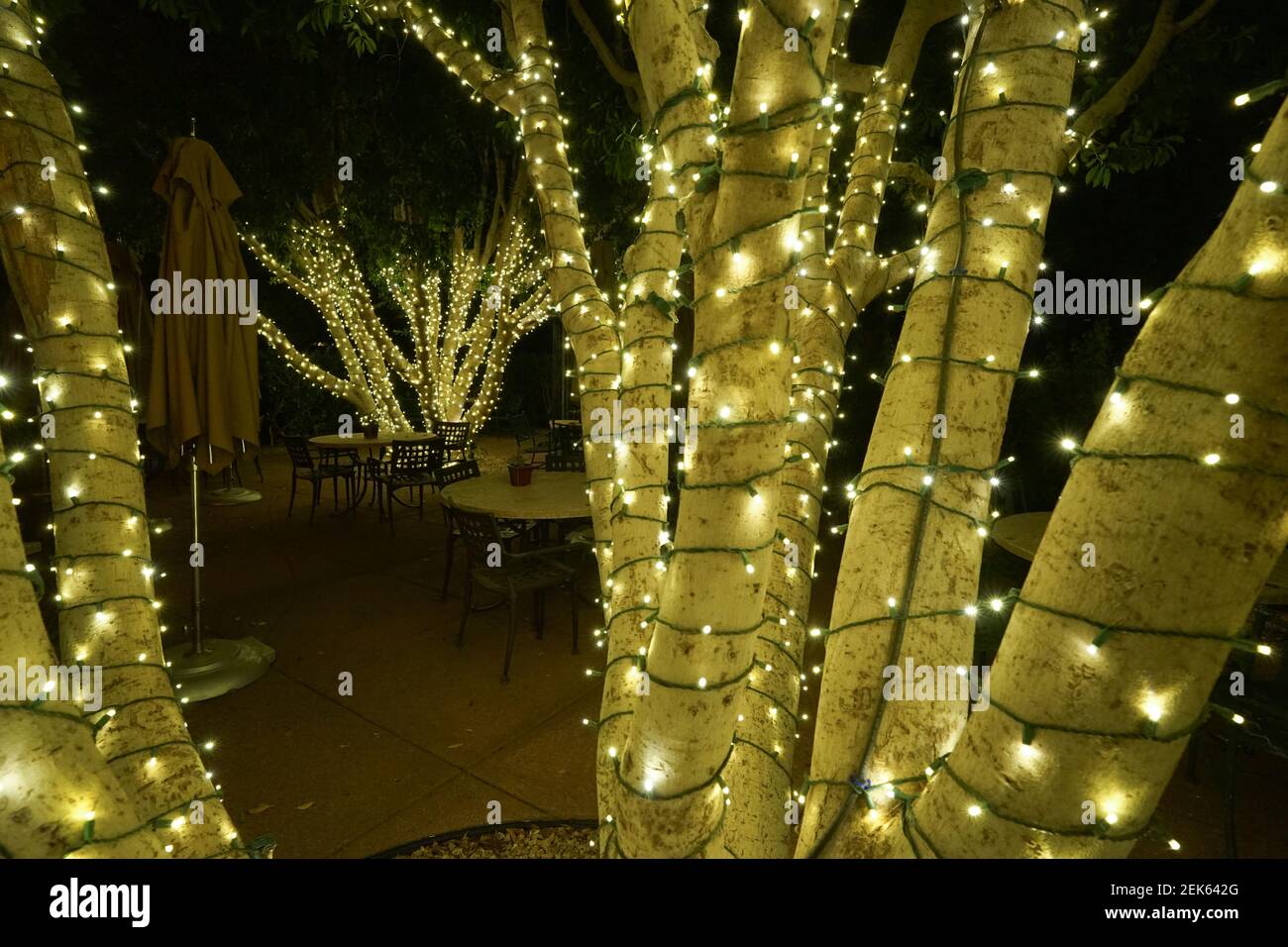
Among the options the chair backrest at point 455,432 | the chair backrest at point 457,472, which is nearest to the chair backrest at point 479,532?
the chair backrest at point 457,472

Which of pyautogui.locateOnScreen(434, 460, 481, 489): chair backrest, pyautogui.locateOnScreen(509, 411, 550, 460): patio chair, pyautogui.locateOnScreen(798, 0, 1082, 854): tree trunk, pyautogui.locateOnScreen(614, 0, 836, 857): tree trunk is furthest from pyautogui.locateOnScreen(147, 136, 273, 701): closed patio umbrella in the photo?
pyautogui.locateOnScreen(509, 411, 550, 460): patio chair

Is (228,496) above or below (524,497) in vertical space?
below

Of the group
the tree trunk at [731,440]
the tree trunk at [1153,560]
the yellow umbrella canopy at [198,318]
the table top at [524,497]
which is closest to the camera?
the tree trunk at [1153,560]

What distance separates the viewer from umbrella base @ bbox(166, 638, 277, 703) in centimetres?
355

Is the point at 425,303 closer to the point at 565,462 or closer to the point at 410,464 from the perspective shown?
the point at 410,464

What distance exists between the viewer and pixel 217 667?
370 centimetres

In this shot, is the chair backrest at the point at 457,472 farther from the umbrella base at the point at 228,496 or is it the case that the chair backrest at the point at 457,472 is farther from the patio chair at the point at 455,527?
the umbrella base at the point at 228,496

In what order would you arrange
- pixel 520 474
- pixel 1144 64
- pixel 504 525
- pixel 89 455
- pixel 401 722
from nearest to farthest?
pixel 89 455
pixel 1144 64
pixel 401 722
pixel 520 474
pixel 504 525

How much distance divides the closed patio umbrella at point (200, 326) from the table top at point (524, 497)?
4.57 ft

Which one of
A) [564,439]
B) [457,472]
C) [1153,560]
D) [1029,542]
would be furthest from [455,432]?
[1153,560]

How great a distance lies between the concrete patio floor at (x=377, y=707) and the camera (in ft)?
8.87

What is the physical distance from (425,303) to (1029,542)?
10.1 m

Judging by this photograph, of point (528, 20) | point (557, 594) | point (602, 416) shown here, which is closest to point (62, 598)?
point (602, 416)

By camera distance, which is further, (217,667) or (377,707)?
(217,667)
